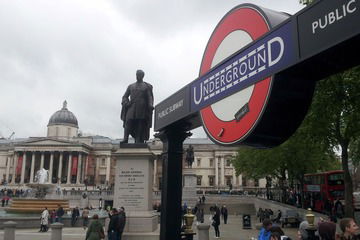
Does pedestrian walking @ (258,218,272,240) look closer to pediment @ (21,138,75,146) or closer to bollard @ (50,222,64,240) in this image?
bollard @ (50,222,64,240)

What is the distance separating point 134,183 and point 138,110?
2.71 m

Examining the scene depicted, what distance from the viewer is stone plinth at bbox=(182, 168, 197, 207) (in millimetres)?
48969

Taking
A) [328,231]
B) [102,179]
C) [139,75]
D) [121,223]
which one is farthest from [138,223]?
[102,179]

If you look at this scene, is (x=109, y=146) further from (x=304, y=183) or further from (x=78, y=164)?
A: (x=304, y=183)

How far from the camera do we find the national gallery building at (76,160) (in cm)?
10650

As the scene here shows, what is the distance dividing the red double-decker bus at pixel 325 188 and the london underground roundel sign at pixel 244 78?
102 ft

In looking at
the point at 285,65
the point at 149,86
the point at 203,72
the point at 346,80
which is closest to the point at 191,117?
the point at 203,72

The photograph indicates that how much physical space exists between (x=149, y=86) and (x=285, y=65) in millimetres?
11089

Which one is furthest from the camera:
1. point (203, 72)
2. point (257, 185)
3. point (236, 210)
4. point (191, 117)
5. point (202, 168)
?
point (202, 168)

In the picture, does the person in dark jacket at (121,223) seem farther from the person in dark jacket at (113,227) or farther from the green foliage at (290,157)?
the green foliage at (290,157)

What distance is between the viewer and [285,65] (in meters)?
3.44

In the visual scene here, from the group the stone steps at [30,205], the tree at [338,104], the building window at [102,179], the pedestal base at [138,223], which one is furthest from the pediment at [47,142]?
the pedestal base at [138,223]

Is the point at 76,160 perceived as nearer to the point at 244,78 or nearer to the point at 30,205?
the point at 30,205

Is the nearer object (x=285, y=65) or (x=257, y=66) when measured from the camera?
(x=285, y=65)
